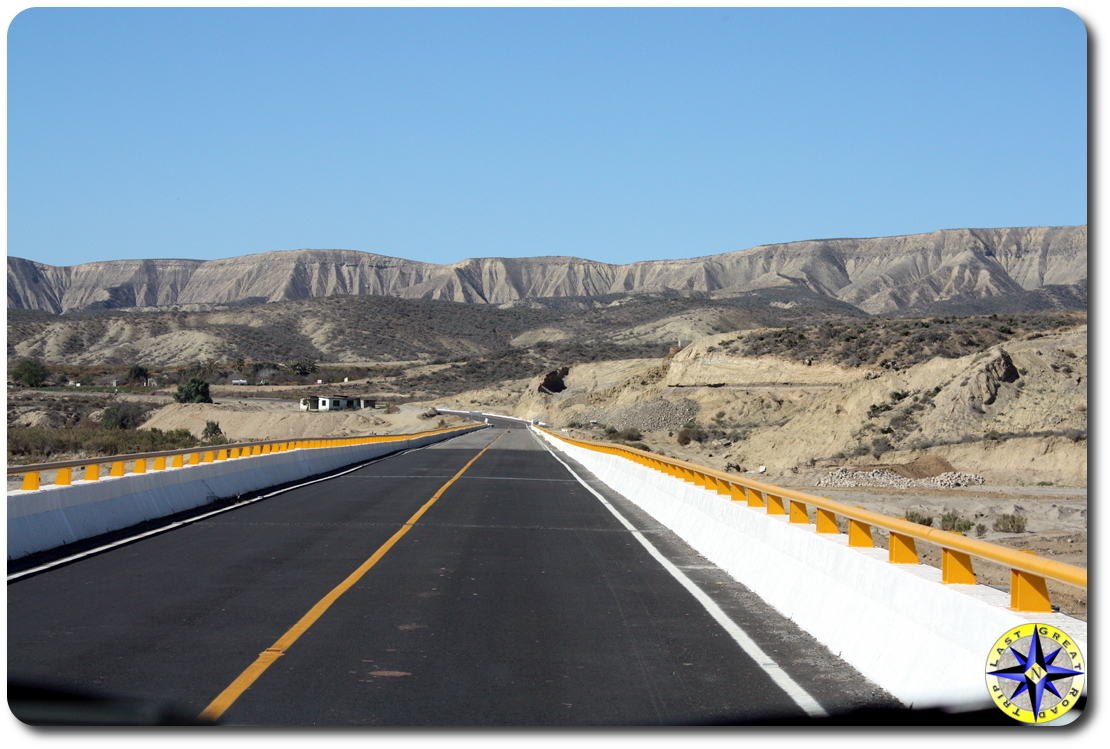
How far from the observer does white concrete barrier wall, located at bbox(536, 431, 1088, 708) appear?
5.98 m

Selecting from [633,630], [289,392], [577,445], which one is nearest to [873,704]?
[633,630]

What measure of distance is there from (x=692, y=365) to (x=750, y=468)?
4641 cm

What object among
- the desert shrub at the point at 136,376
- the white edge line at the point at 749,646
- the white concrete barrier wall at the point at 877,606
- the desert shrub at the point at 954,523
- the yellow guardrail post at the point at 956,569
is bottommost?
the desert shrub at the point at 954,523

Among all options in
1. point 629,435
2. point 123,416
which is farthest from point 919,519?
point 123,416

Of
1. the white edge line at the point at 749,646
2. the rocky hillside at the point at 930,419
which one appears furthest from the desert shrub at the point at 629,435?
the white edge line at the point at 749,646

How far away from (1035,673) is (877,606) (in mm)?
2189

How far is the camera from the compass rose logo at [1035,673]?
5.41m

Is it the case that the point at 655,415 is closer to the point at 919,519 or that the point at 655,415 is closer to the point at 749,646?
the point at 919,519

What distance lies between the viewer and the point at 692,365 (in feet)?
301

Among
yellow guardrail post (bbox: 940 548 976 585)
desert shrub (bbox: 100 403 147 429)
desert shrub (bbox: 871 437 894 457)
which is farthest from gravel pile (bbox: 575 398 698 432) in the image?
yellow guardrail post (bbox: 940 548 976 585)

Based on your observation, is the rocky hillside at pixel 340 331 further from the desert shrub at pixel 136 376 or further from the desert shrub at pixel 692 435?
the desert shrub at pixel 692 435

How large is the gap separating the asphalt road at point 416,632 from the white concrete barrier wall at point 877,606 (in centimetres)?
25

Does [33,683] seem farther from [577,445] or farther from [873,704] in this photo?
[577,445]

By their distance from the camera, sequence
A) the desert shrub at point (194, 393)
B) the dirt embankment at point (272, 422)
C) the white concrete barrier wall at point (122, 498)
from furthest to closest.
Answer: the desert shrub at point (194, 393)
the dirt embankment at point (272, 422)
the white concrete barrier wall at point (122, 498)
